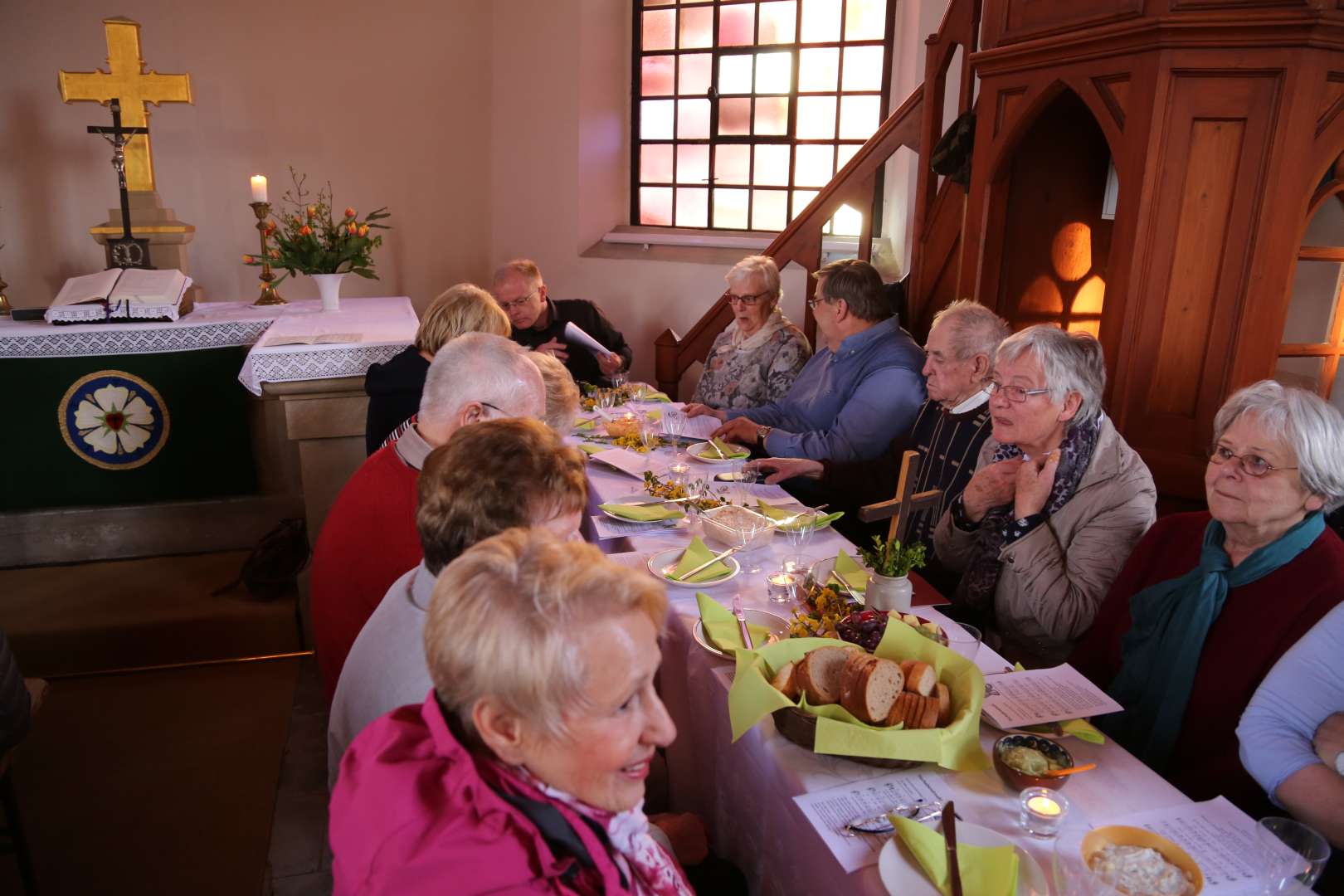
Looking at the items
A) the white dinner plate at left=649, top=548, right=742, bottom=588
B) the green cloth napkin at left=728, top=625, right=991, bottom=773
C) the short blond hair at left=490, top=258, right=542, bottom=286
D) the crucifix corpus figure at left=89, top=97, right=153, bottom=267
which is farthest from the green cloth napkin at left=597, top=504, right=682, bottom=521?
the crucifix corpus figure at left=89, top=97, right=153, bottom=267

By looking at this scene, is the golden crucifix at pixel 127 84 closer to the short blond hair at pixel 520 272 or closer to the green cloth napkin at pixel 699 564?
the short blond hair at pixel 520 272

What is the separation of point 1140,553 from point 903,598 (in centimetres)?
59

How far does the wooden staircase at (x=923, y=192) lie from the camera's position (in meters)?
4.01

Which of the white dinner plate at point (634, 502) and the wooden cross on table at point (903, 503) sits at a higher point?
the wooden cross on table at point (903, 503)

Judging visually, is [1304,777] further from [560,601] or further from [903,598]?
[560,601]

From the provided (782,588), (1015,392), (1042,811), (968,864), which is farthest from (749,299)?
(968,864)

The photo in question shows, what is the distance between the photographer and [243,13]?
19.6 feet

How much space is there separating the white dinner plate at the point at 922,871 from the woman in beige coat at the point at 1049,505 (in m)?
1.05

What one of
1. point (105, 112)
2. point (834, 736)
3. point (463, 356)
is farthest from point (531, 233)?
point (834, 736)

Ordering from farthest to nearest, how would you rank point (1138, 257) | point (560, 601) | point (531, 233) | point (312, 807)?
point (531, 233) → point (1138, 257) → point (312, 807) → point (560, 601)

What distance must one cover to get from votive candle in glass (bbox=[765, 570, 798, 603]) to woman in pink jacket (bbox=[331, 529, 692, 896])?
992 millimetres

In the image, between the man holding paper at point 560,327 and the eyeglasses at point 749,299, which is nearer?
the eyeglasses at point 749,299

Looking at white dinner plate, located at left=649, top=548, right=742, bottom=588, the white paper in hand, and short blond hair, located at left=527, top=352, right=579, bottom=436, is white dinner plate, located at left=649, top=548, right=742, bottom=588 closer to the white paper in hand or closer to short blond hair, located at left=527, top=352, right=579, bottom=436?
short blond hair, located at left=527, top=352, right=579, bottom=436
